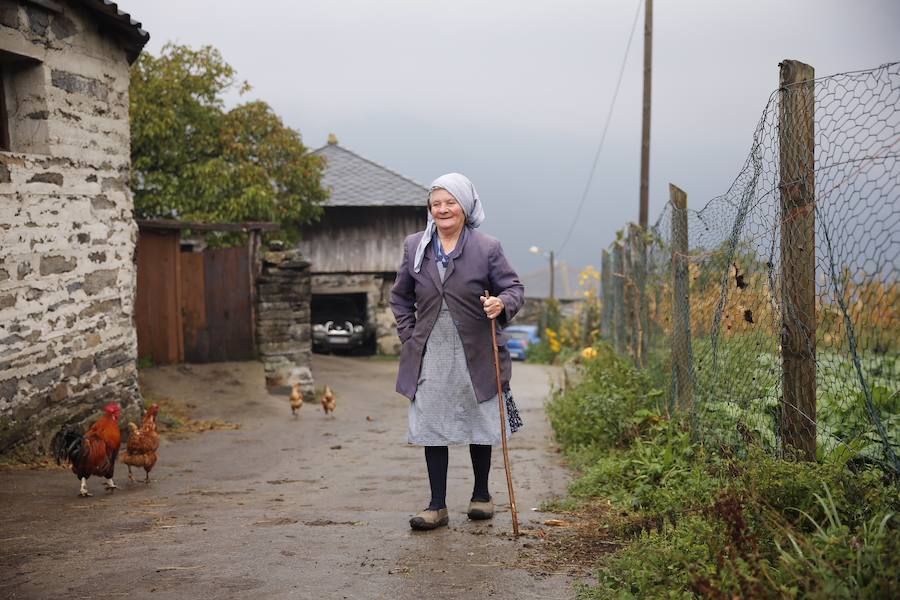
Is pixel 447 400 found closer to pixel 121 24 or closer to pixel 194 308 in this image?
pixel 121 24

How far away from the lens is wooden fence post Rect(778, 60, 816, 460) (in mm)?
4004

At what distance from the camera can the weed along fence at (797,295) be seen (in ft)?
11.2

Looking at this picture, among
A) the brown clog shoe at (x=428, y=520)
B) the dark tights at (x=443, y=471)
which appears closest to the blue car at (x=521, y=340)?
the dark tights at (x=443, y=471)

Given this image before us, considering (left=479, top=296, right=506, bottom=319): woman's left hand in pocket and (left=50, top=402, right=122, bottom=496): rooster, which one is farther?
(left=50, top=402, right=122, bottom=496): rooster

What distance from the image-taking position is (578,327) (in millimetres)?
26625

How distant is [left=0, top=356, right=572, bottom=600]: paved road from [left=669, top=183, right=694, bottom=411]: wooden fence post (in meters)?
1.03

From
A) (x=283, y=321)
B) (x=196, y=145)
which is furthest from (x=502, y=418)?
(x=196, y=145)

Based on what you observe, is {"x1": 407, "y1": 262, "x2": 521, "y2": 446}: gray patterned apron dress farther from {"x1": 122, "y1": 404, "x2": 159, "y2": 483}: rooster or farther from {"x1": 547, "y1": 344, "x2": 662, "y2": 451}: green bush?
{"x1": 122, "y1": 404, "x2": 159, "y2": 483}: rooster

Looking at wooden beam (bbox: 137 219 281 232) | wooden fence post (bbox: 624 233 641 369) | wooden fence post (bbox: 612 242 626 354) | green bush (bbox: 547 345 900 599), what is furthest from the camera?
wooden beam (bbox: 137 219 281 232)

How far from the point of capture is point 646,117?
17875 millimetres

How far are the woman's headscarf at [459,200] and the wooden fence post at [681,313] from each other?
192 centimetres

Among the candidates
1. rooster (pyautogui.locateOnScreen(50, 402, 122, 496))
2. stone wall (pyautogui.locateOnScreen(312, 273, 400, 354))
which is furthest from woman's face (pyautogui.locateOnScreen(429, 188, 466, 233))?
stone wall (pyautogui.locateOnScreen(312, 273, 400, 354))

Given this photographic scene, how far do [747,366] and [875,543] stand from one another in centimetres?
227

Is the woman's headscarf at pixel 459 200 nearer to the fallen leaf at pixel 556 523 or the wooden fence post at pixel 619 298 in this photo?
the fallen leaf at pixel 556 523
